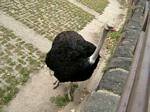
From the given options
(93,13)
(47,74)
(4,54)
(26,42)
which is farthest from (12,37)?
(93,13)

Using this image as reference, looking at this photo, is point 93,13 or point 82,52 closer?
point 82,52

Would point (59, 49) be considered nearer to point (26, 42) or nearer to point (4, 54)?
point (4, 54)

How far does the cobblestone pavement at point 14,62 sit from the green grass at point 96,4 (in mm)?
5140

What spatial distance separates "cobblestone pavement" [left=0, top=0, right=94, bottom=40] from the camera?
1082 centimetres

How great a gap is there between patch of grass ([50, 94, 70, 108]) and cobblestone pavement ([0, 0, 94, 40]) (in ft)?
10.6

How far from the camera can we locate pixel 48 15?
12.0m

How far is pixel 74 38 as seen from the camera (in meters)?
6.92

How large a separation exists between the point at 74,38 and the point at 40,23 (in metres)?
4.27

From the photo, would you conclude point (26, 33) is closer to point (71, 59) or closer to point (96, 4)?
point (71, 59)

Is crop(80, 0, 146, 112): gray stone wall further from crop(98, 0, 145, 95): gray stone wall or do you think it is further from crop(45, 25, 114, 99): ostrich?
crop(45, 25, 114, 99): ostrich

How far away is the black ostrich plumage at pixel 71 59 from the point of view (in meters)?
6.50

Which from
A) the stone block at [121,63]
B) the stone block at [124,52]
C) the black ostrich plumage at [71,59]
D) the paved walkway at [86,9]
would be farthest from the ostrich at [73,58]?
the paved walkway at [86,9]

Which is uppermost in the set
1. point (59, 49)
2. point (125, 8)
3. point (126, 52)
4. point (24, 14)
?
point (126, 52)

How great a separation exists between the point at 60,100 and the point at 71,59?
0.86 m
